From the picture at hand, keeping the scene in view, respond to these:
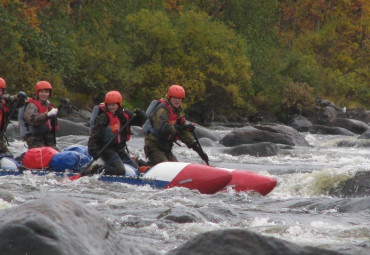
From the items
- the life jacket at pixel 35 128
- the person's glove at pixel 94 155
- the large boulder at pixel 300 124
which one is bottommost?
the large boulder at pixel 300 124

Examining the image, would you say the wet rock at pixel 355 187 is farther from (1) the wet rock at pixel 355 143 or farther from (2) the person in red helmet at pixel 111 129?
(1) the wet rock at pixel 355 143

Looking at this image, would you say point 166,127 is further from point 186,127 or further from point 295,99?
point 295,99

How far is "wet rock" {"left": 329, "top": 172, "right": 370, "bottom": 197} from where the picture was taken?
10.9 meters

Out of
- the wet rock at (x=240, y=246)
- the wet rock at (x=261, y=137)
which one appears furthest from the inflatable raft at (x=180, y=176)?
the wet rock at (x=261, y=137)

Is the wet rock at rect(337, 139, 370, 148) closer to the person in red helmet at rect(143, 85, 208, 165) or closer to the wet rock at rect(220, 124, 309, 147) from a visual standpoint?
the wet rock at rect(220, 124, 309, 147)

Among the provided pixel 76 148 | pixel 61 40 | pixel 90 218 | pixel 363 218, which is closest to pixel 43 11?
pixel 61 40

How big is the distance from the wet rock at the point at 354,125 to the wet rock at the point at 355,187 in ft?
62.9

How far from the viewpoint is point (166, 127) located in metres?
10.9

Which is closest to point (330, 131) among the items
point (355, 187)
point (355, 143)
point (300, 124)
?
point (300, 124)

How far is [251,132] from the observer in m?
20.7

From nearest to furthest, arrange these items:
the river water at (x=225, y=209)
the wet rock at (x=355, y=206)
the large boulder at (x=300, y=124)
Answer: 1. the river water at (x=225, y=209)
2. the wet rock at (x=355, y=206)
3. the large boulder at (x=300, y=124)

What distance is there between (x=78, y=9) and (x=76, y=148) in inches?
1074

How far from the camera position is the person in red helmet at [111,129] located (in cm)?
1036

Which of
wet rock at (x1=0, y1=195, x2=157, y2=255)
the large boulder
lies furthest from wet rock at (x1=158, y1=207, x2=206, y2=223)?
the large boulder
